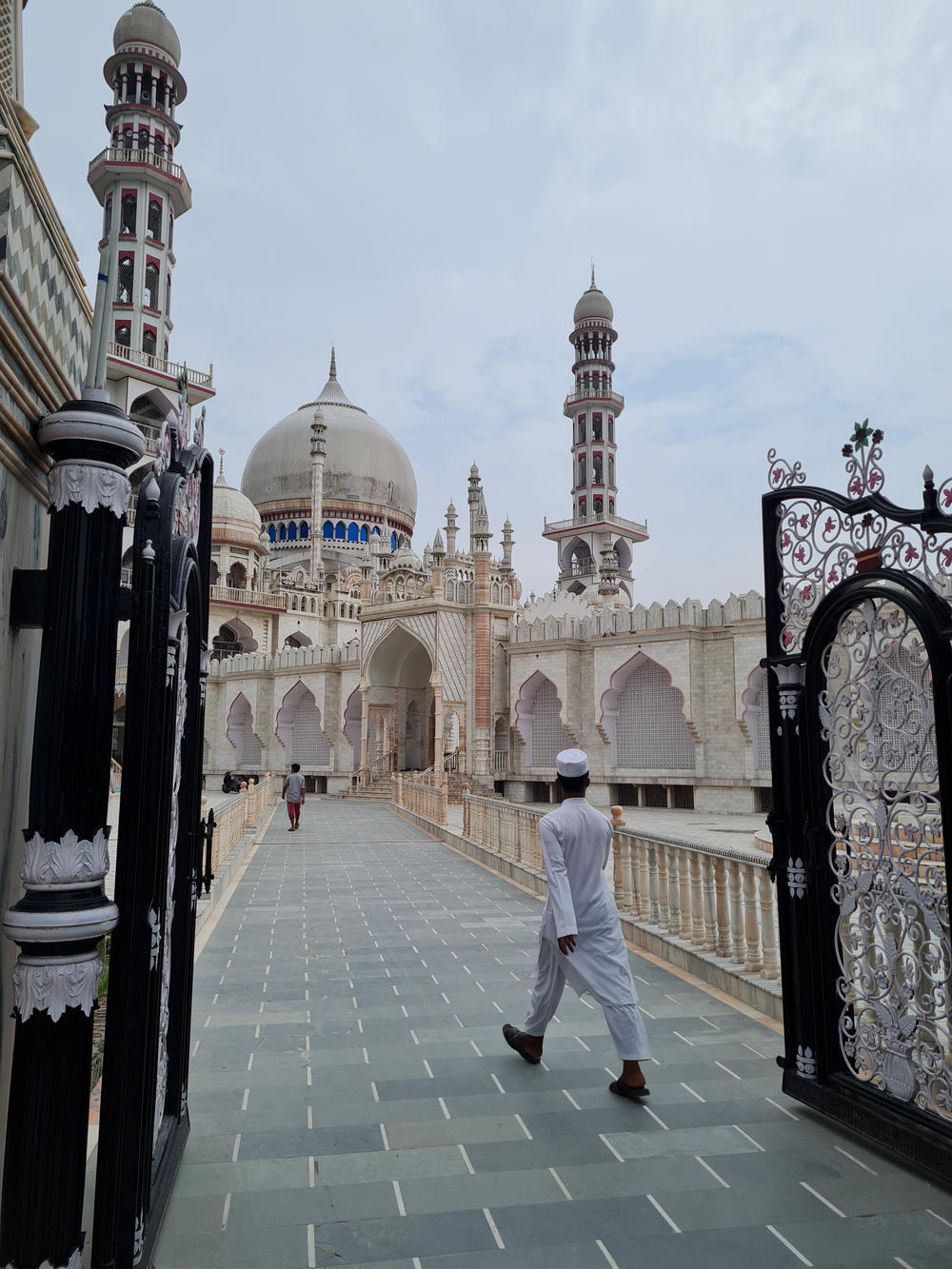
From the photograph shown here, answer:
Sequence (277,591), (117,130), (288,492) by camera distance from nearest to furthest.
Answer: (117,130)
(277,591)
(288,492)

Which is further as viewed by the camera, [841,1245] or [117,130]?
[117,130]

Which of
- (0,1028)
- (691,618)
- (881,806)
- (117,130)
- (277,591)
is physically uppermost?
(117,130)

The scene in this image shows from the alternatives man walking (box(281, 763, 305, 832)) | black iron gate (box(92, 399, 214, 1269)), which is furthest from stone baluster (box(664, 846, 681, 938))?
man walking (box(281, 763, 305, 832))

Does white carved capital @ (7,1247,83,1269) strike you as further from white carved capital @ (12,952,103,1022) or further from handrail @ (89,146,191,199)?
handrail @ (89,146,191,199)

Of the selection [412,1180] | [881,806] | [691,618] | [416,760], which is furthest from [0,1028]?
[416,760]

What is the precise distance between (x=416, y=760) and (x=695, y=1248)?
2724 centimetres

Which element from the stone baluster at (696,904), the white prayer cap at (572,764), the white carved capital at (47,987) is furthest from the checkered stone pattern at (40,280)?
the stone baluster at (696,904)

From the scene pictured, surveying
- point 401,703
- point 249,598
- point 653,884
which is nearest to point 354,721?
point 401,703

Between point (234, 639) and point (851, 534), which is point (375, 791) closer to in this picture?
point (234, 639)

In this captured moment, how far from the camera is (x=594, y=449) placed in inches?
1941

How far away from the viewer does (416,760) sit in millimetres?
29422

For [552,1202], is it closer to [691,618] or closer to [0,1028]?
[0,1028]

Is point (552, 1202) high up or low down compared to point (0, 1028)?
down

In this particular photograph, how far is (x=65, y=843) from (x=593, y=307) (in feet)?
168
